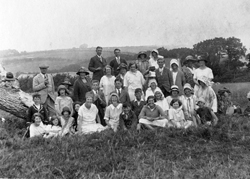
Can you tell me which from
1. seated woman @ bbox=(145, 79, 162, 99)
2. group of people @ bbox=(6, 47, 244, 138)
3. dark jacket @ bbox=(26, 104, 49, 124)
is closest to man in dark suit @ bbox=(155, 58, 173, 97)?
group of people @ bbox=(6, 47, 244, 138)

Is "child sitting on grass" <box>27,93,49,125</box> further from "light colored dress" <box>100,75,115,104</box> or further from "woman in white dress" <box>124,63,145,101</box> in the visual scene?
"woman in white dress" <box>124,63,145,101</box>

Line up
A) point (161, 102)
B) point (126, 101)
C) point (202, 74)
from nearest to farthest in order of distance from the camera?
1. point (161, 102)
2. point (126, 101)
3. point (202, 74)

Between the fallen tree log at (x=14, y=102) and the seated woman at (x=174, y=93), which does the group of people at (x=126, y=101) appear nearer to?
the seated woman at (x=174, y=93)

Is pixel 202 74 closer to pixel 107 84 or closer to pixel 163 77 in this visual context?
pixel 163 77

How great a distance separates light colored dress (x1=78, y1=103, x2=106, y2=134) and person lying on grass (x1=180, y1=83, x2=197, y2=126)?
211 centimetres

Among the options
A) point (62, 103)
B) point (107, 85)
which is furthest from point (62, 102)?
point (107, 85)

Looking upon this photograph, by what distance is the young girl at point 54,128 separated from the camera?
21.0 ft

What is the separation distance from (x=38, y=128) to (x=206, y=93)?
175 inches

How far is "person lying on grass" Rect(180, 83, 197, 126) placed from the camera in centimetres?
685

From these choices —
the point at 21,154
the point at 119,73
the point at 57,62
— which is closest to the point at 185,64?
the point at 119,73

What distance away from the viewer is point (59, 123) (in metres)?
7.02

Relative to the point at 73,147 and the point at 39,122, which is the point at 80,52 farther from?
the point at 73,147

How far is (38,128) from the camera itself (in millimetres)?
6602

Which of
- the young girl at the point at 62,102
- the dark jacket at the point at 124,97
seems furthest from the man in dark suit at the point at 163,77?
the young girl at the point at 62,102
